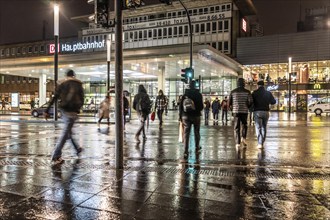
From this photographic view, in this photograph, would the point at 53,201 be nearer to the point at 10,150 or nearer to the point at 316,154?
the point at 10,150

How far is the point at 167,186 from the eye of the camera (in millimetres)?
5457

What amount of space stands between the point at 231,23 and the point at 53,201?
57794 mm

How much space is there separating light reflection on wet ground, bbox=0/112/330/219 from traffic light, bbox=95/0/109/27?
287cm

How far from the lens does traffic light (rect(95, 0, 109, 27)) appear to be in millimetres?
6594

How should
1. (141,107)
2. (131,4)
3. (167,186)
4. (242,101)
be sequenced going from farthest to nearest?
(141,107) → (242,101) → (131,4) → (167,186)

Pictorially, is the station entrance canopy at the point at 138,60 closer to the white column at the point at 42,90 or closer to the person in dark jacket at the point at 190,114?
the white column at the point at 42,90

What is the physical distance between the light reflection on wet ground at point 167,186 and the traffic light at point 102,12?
2.87 meters

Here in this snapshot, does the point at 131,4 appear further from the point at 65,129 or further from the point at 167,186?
the point at 167,186

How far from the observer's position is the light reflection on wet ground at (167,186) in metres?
4.22

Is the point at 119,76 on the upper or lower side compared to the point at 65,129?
upper

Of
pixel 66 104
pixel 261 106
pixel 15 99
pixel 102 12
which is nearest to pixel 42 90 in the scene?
pixel 15 99

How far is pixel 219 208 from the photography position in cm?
437

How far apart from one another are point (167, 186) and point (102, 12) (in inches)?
139

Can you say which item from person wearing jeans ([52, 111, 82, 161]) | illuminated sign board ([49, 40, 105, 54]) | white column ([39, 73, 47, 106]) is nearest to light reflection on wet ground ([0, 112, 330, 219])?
person wearing jeans ([52, 111, 82, 161])
